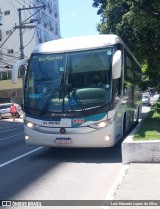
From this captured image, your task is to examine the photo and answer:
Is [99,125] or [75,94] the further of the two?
[75,94]

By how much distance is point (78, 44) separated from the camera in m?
10.8

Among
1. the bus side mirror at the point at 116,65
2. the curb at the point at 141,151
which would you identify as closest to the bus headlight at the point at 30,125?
the bus side mirror at the point at 116,65

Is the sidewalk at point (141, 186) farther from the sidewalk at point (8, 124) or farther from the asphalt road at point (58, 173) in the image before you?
the sidewalk at point (8, 124)

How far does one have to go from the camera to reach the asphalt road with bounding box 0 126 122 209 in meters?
6.93

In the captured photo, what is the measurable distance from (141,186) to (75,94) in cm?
403

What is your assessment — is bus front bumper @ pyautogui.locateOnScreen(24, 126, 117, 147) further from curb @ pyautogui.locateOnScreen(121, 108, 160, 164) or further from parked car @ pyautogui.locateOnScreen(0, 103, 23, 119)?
parked car @ pyautogui.locateOnScreen(0, 103, 23, 119)

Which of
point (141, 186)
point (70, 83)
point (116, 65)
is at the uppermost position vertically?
point (116, 65)

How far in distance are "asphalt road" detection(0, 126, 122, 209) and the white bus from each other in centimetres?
55

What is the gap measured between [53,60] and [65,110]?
1.49m

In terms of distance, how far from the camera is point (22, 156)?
11.2 m

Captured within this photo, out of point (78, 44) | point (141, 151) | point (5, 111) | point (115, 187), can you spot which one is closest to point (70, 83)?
point (78, 44)

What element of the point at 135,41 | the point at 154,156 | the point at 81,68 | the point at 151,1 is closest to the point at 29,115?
the point at 81,68

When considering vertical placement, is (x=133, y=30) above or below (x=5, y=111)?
above

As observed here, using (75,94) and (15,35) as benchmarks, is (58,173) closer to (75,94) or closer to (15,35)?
(75,94)
